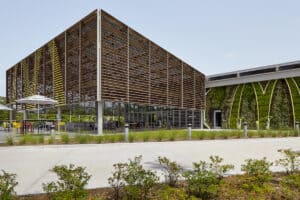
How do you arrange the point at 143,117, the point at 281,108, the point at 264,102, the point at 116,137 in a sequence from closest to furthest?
1. the point at 116,137
2. the point at 143,117
3. the point at 281,108
4. the point at 264,102

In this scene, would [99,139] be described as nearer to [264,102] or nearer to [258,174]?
[258,174]

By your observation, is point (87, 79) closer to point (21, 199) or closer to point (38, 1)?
point (38, 1)

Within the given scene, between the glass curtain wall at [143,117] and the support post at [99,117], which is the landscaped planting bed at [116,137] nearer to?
the support post at [99,117]

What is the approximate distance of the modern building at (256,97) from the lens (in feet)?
98.6

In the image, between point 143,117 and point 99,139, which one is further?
point 143,117

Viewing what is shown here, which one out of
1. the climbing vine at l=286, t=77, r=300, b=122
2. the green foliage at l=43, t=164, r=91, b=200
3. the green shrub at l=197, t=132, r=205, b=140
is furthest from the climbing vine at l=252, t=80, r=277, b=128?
the green foliage at l=43, t=164, r=91, b=200

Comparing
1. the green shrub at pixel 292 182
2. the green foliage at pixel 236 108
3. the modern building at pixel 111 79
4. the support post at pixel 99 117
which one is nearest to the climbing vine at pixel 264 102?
the green foliage at pixel 236 108

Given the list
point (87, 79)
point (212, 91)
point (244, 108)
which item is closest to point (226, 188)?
point (87, 79)

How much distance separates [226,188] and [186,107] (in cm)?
2770

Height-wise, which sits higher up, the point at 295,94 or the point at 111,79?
the point at 111,79

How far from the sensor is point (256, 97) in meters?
32.8

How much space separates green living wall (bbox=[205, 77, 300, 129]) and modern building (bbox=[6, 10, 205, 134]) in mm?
3825

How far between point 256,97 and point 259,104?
937 mm

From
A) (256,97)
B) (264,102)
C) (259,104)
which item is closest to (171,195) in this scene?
(264,102)
